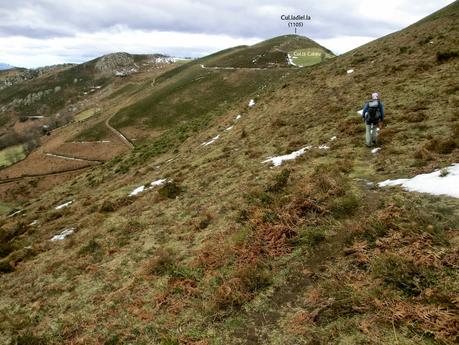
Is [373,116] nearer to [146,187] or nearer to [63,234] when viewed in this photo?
[146,187]

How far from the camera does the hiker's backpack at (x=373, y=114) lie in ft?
57.2

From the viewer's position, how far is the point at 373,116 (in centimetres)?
1747

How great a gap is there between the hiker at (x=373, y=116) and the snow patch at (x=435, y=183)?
209 inches

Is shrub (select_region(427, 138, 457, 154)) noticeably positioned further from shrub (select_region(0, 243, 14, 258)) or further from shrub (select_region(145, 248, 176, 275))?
shrub (select_region(0, 243, 14, 258))

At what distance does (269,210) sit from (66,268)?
9223 mm

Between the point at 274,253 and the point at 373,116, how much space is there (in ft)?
32.0

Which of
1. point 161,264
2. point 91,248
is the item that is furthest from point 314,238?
point 91,248

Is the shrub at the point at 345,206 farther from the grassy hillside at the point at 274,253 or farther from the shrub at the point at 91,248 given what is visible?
the shrub at the point at 91,248

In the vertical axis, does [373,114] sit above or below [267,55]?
below

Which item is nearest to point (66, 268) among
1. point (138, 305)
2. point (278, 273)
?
point (138, 305)

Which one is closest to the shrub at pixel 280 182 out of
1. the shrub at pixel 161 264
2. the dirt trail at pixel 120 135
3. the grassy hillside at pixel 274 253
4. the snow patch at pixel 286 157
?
the grassy hillside at pixel 274 253

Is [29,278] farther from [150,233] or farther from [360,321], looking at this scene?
[360,321]

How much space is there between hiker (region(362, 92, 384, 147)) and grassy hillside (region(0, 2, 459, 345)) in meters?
0.77

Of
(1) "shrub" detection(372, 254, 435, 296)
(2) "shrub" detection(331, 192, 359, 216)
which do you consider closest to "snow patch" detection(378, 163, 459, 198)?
(2) "shrub" detection(331, 192, 359, 216)
